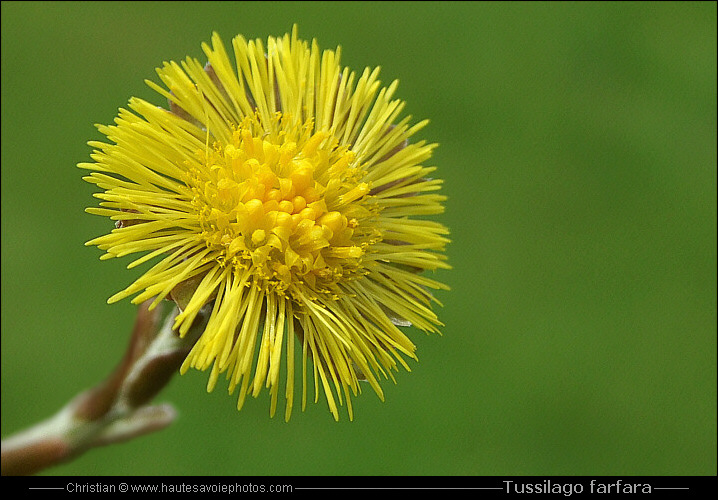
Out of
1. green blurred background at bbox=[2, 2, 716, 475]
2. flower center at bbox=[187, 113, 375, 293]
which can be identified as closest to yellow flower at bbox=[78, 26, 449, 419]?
flower center at bbox=[187, 113, 375, 293]

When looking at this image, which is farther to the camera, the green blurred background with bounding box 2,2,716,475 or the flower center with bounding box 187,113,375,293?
the green blurred background with bounding box 2,2,716,475

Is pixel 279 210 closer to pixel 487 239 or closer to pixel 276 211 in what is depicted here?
pixel 276 211

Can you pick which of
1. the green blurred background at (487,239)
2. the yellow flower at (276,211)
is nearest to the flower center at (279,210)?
the yellow flower at (276,211)

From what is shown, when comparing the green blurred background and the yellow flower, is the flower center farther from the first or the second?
the green blurred background

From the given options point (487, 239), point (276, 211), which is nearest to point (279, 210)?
point (276, 211)

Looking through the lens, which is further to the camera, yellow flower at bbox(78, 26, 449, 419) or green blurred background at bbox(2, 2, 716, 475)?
green blurred background at bbox(2, 2, 716, 475)

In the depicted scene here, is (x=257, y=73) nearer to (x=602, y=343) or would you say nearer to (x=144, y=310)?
(x=144, y=310)
